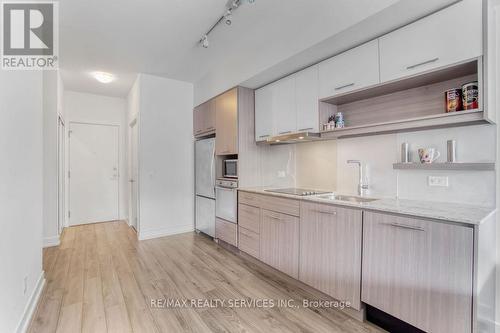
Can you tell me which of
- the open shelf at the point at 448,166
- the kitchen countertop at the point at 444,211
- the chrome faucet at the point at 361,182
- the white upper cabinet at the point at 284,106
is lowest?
the kitchen countertop at the point at 444,211

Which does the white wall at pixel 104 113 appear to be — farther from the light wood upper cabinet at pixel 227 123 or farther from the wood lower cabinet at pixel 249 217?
the wood lower cabinet at pixel 249 217

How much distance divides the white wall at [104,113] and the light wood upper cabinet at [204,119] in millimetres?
1974

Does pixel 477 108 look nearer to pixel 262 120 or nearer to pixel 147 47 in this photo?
pixel 262 120

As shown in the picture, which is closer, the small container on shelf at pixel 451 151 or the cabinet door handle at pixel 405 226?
the cabinet door handle at pixel 405 226

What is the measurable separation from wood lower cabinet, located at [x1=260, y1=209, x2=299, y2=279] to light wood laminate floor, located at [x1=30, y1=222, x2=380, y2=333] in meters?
0.15

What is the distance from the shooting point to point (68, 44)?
2871 mm

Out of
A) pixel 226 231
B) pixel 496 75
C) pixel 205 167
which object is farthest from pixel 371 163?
pixel 205 167

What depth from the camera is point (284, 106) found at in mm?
2805

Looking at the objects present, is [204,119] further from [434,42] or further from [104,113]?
[434,42]

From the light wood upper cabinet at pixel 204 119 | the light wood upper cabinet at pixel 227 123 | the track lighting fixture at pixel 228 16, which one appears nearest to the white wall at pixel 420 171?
the light wood upper cabinet at pixel 227 123

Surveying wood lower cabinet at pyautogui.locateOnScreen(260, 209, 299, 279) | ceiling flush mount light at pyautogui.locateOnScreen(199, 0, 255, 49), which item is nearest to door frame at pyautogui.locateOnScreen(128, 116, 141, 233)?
ceiling flush mount light at pyautogui.locateOnScreen(199, 0, 255, 49)

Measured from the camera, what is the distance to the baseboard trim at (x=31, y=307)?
1684mm

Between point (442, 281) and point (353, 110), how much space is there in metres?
1.61

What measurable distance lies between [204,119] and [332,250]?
285cm
